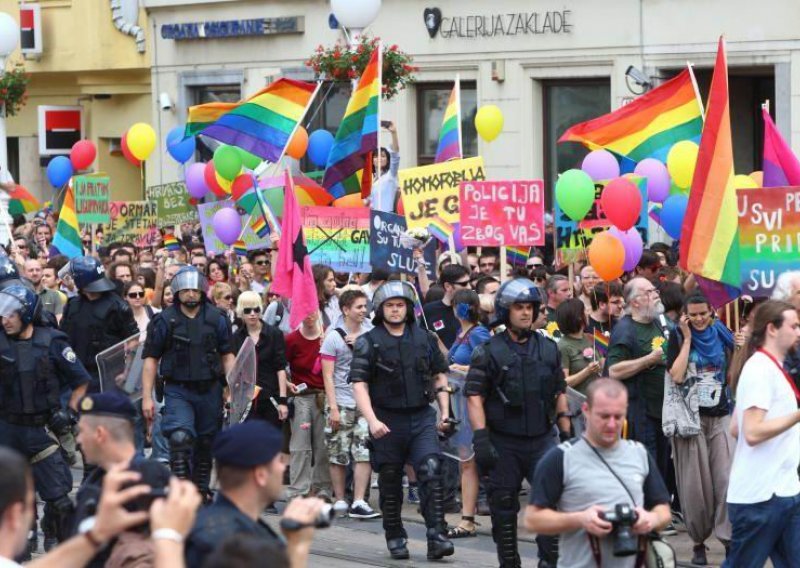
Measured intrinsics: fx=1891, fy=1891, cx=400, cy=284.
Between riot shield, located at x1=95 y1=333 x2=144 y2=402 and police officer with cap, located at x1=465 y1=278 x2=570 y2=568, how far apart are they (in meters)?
3.51

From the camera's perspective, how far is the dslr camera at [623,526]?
6.89 meters

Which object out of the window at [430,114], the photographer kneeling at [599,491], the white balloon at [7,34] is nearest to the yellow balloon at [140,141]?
the window at [430,114]

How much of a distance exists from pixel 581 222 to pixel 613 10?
27.2 ft

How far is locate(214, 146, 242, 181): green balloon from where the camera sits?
2084cm

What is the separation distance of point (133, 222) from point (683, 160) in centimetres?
925

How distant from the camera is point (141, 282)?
14.8 metres

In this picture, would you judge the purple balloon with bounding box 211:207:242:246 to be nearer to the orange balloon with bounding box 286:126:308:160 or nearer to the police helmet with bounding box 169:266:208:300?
the orange balloon with bounding box 286:126:308:160

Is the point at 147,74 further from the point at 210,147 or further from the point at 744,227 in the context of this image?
the point at 744,227

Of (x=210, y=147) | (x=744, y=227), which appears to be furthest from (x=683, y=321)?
(x=210, y=147)

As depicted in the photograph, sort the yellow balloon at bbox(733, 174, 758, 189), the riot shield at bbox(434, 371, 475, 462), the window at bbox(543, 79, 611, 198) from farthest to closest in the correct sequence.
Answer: the window at bbox(543, 79, 611, 198) → the yellow balloon at bbox(733, 174, 758, 189) → the riot shield at bbox(434, 371, 475, 462)

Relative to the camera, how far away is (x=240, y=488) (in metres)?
5.84

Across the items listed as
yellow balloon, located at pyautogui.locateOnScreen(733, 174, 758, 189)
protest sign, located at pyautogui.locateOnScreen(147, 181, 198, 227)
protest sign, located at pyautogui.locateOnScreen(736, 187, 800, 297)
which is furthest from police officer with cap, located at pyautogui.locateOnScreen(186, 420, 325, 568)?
protest sign, located at pyautogui.locateOnScreen(147, 181, 198, 227)

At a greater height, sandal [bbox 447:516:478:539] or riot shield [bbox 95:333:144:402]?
riot shield [bbox 95:333:144:402]

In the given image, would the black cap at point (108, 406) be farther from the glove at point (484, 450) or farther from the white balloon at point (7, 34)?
the white balloon at point (7, 34)
